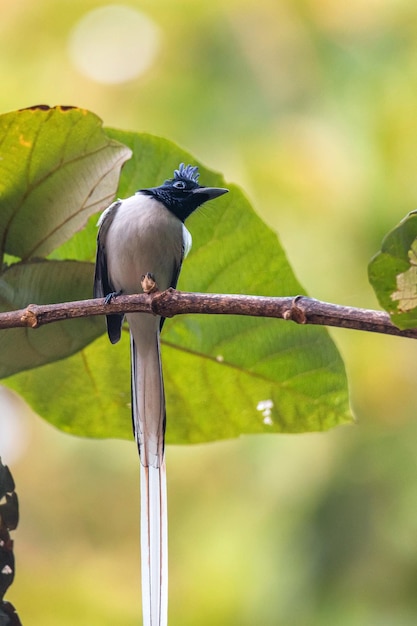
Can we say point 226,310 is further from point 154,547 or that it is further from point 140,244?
point 140,244

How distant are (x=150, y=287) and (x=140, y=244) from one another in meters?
0.63

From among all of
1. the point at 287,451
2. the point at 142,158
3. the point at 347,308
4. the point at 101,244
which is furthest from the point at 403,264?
the point at 287,451

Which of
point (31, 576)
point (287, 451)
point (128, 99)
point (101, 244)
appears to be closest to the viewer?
point (101, 244)

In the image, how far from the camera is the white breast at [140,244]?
61.3 inches

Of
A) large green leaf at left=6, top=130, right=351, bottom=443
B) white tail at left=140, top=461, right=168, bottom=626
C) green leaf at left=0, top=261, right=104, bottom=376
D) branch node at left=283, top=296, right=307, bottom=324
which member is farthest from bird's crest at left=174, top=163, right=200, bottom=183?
branch node at left=283, top=296, right=307, bottom=324

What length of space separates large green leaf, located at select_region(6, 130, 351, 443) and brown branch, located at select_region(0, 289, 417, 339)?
32cm

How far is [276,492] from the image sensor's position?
9.28ft

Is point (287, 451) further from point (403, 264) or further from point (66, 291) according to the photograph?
point (403, 264)

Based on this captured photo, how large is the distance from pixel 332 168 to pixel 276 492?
3.80ft

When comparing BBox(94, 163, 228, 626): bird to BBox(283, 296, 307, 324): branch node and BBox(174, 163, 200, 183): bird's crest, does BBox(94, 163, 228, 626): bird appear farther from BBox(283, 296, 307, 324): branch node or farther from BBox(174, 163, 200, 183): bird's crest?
BBox(283, 296, 307, 324): branch node

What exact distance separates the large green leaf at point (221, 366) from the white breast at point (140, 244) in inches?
7.7

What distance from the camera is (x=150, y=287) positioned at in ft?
3.14

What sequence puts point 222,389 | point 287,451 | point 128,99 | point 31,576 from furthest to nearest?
point 128,99 < point 31,576 < point 287,451 < point 222,389

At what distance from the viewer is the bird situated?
41.3 inches
